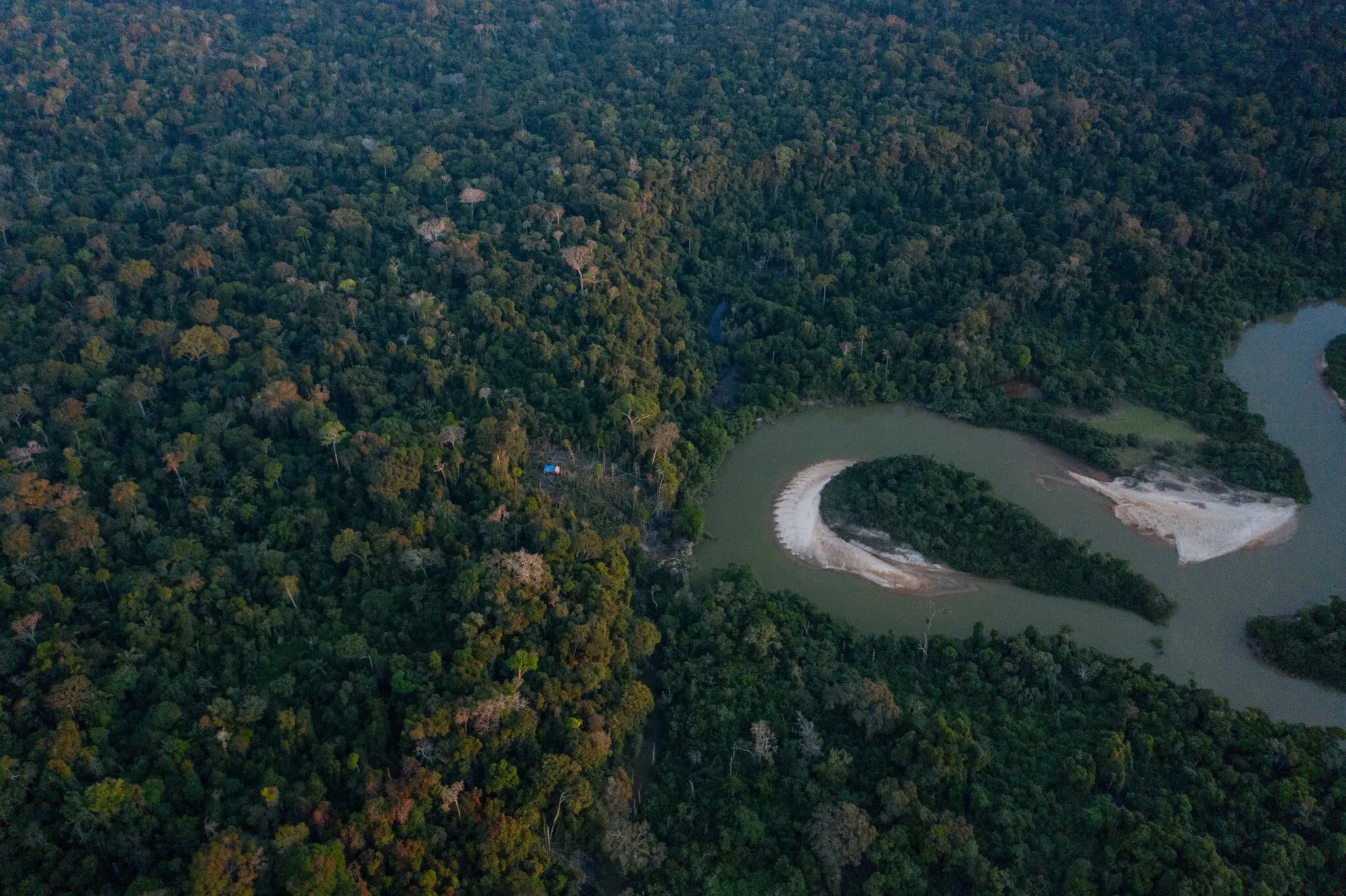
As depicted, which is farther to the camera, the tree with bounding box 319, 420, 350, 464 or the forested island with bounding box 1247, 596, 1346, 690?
the tree with bounding box 319, 420, 350, 464

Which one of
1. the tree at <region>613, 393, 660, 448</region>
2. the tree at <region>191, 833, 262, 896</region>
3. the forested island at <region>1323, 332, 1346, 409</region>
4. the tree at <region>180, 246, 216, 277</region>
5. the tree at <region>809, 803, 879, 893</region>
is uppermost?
the forested island at <region>1323, 332, 1346, 409</region>

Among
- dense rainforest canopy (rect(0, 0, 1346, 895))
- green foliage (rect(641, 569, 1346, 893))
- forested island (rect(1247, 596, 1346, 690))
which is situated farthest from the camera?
forested island (rect(1247, 596, 1346, 690))

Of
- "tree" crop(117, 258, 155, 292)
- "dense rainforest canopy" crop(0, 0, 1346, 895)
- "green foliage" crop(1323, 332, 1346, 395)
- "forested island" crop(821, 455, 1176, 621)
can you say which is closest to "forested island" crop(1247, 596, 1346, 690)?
"forested island" crop(821, 455, 1176, 621)

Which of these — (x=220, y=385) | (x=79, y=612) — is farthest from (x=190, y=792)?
(x=220, y=385)

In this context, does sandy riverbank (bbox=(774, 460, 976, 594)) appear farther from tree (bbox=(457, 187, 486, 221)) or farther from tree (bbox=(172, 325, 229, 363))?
tree (bbox=(172, 325, 229, 363))

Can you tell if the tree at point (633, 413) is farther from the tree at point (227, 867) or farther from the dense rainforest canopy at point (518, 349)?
the tree at point (227, 867)

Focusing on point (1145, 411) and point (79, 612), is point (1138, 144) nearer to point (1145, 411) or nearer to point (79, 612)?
point (1145, 411)

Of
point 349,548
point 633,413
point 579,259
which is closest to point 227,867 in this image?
point 349,548

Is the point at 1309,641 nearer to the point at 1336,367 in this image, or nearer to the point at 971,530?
the point at 971,530
